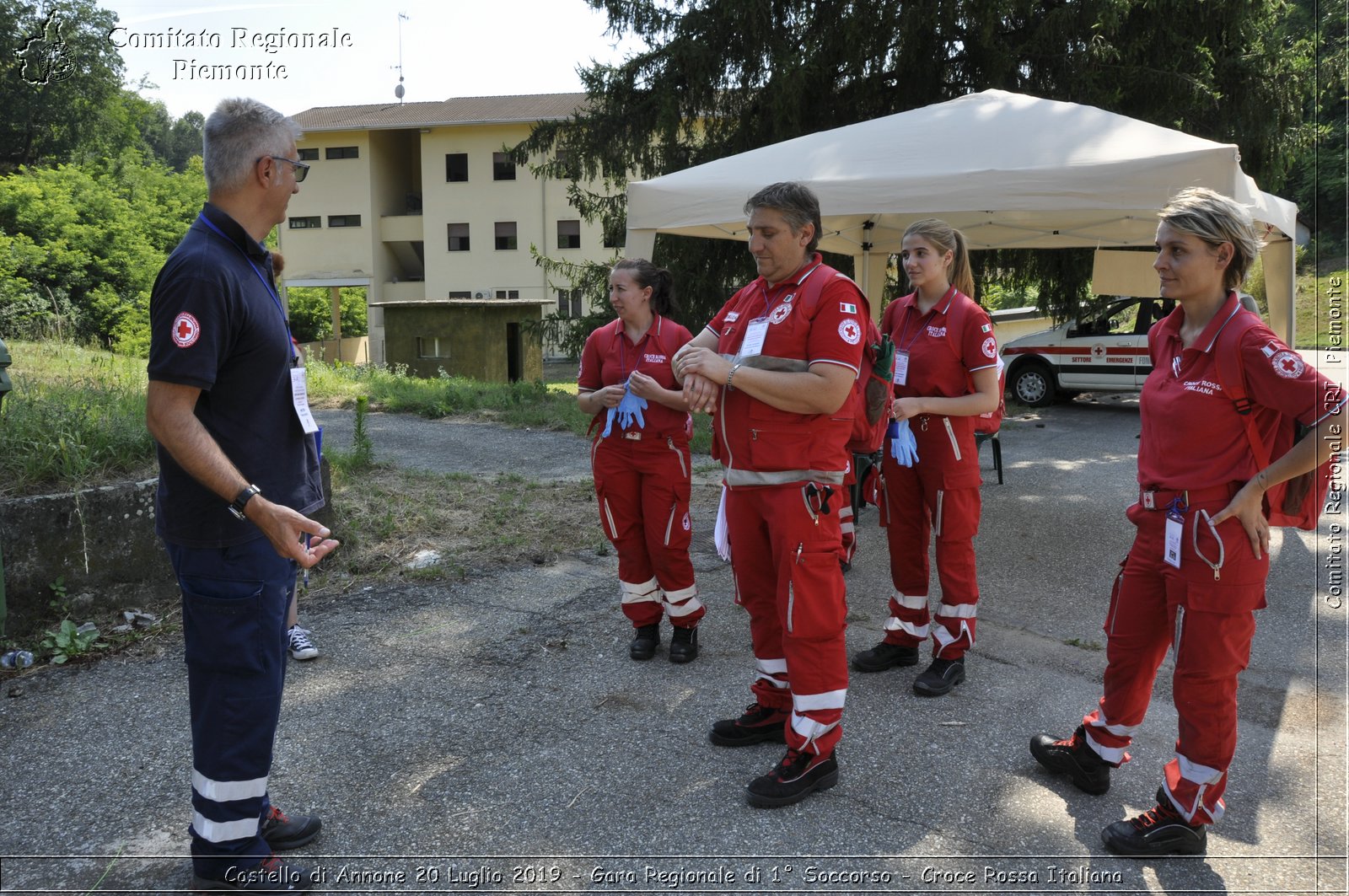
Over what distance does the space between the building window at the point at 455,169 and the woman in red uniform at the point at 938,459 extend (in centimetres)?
3760

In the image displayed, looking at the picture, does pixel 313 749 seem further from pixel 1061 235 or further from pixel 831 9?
pixel 831 9

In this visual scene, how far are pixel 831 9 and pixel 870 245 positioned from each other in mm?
3913

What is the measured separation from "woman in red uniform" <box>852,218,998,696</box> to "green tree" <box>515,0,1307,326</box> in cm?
726

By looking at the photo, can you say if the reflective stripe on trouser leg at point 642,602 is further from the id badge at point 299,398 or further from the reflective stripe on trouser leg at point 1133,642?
the id badge at point 299,398

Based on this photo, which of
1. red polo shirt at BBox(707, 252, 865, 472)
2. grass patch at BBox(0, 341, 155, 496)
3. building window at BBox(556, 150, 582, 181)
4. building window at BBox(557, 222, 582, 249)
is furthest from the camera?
building window at BBox(557, 222, 582, 249)

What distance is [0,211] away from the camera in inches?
1055

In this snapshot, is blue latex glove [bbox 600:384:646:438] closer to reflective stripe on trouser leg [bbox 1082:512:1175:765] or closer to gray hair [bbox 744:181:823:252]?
gray hair [bbox 744:181:823:252]

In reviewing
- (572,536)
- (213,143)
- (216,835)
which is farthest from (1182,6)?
(216,835)

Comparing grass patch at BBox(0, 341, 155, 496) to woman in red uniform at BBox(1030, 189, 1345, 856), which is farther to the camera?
grass patch at BBox(0, 341, 155, 496)

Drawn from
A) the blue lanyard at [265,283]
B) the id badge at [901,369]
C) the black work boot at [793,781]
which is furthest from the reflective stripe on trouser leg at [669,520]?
the blue lanyard at [265,283]

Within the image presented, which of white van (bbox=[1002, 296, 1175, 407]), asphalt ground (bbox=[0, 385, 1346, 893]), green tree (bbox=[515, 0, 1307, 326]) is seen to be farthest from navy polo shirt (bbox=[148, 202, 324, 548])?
white van (bbox=[1002, 296, 1175, 407])

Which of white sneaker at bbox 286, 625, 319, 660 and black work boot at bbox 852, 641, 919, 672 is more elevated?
white sneaker at bbox 286, 625, 319, 660

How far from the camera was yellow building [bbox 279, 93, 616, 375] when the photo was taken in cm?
3850

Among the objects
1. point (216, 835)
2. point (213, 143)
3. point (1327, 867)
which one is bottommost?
point (1327, 867)
